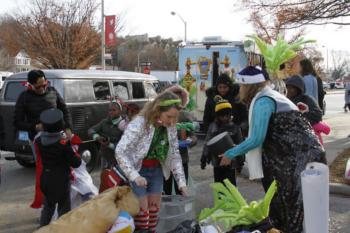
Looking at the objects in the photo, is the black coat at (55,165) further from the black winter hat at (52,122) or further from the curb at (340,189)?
the curb at (340,189)

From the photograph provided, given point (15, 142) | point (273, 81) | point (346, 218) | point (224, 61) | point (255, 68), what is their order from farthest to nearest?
point (224, 61), point (15, 142), point (346, 218), point (273, 81), point (255, 68)

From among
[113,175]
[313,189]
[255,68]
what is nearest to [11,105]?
[113,175]

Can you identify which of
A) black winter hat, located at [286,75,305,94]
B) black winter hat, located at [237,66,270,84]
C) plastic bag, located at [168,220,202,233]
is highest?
black winter hat, located at [237,66,270,84]

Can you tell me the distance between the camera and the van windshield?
8930 mm

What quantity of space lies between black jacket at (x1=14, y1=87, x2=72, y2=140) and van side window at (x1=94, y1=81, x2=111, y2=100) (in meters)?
3.13

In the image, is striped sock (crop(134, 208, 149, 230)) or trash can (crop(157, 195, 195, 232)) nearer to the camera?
striped sock (crop(134, 208, 149, 230))

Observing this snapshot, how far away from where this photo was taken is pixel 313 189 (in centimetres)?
322

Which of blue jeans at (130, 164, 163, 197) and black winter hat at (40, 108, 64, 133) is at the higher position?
black winter hat at (40, 108, 64, 133)

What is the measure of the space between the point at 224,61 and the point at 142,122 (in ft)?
31.1

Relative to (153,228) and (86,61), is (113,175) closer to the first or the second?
(153,228)

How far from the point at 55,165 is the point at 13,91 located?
493 centimetres

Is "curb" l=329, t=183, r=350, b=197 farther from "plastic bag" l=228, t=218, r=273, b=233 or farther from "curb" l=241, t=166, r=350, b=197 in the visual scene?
"plastic bag" l=228, t=218, r=273, b=233

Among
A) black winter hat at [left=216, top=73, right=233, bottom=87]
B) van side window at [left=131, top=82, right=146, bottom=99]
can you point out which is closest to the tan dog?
black winter hat at [left=216, top=73, right=233, bottom=87]

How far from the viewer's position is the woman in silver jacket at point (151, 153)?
13.1 feet
